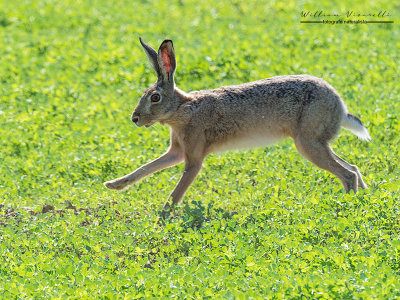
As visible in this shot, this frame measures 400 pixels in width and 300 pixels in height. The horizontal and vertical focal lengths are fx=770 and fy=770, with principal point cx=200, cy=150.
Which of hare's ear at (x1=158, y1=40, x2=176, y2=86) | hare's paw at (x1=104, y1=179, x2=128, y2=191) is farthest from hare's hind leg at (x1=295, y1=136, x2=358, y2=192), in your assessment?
hare's paw at (x1=104, y1=179, x2=128, y2=191)

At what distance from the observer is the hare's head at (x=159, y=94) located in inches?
329

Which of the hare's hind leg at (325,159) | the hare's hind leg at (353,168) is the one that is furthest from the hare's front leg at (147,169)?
the hare's hind leg at (353,168)

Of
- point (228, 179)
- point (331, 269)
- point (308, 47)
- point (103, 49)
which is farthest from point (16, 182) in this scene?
point (308, 47)

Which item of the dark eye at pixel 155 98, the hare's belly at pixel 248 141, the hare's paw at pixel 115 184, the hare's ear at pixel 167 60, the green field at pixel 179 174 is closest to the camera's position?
the green field at pixel 179 174

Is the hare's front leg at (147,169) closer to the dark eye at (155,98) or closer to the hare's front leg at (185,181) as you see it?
the hare's front leg at (185,181)

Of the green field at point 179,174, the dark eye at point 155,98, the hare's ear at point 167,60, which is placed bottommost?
the green field at point 179,174

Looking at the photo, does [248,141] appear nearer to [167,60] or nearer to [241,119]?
[241,119]

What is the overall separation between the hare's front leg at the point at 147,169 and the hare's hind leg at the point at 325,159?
1415 millimetres

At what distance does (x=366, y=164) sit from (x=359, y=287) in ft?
12.7

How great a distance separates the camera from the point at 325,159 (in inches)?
335

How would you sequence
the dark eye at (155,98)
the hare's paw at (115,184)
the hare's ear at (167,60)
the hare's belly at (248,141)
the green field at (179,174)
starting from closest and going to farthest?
1. the green field at (179,174)
2. the hare's ear at (167,60)
3. the dark eye at (155,98)
4. the hare's paw at (115,184)
5. the hare's belly at (248,141)

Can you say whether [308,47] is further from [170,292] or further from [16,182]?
[170,292]

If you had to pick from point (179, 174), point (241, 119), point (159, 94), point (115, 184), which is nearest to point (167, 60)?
point (159, 94)

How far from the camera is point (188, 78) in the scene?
507 inches
